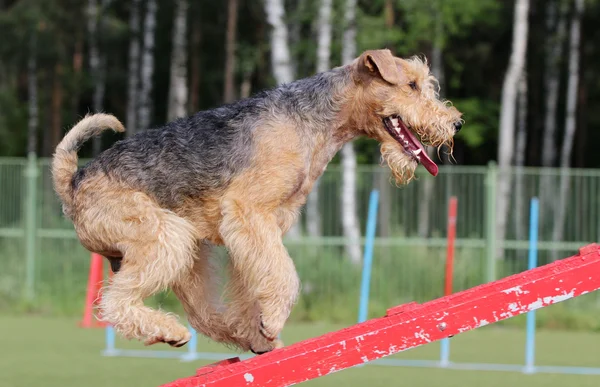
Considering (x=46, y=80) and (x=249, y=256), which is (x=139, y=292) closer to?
(x=249, y=256)

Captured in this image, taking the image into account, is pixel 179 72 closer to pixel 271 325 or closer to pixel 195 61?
pixel 195 61

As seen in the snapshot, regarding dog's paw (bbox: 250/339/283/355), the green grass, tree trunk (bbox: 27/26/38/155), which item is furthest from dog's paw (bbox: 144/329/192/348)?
tree trunk (bbox: 27/26/38/155)

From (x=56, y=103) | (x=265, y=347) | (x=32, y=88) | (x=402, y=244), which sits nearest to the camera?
(x=265, y=347)

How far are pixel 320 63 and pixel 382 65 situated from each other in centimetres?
1198

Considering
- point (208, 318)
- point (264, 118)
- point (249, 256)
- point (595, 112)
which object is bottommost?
point (208, 318)

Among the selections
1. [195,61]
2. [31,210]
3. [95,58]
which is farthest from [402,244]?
[95,58]

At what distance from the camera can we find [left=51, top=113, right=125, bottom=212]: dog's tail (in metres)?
5.24

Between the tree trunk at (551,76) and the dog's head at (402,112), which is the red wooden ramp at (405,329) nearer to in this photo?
the dog's head at (402,112)

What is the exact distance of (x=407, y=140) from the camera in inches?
199

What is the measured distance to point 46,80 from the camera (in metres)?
28.0

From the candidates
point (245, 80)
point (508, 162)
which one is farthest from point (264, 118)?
point (245, 80)

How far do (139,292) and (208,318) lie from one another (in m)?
0.59

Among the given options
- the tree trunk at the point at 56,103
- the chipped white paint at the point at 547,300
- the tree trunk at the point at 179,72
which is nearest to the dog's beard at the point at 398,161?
the chipped white paint at the point at 547,300

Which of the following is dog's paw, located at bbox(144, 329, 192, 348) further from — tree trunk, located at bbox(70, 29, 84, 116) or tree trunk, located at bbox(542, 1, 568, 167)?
tree trunk, located at bbox(70, 29, 84, 116)
